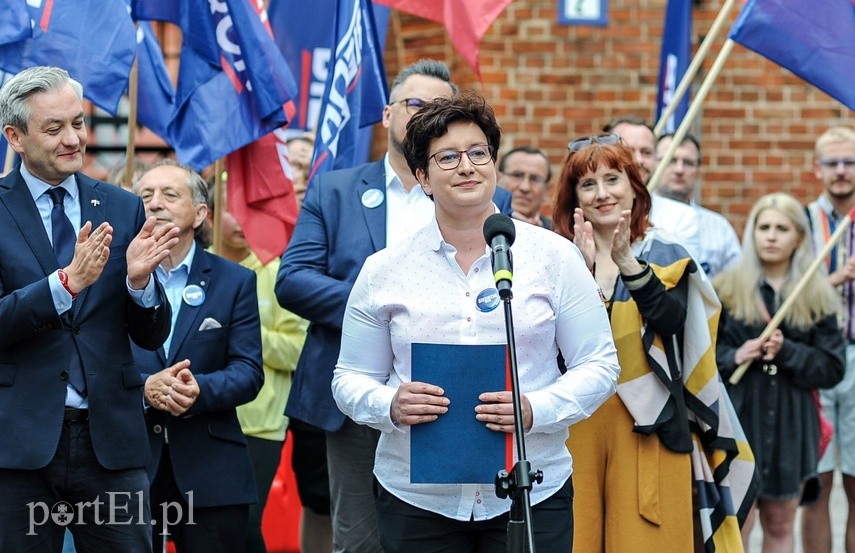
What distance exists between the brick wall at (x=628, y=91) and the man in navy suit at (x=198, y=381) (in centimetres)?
485

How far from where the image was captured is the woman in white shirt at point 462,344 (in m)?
4.27

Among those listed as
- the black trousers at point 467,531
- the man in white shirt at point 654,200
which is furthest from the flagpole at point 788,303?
the black trousers at point 467,531

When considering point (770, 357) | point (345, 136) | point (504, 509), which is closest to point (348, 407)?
point (504, 509)

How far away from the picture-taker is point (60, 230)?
4922mm

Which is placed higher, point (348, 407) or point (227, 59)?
point (227, 59)

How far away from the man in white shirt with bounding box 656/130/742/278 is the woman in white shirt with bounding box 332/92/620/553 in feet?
13.5

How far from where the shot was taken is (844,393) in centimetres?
797

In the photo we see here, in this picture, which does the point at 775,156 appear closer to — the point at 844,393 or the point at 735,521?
the point at 844,393

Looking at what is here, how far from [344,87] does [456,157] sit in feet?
8.88

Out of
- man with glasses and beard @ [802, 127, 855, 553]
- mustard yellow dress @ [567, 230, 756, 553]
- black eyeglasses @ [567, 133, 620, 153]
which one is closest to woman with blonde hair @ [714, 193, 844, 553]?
man with glasses and beard @ [802, 127, 855, 553]

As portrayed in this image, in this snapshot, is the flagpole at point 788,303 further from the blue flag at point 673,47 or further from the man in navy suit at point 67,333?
the man in navy suit at point 67,333

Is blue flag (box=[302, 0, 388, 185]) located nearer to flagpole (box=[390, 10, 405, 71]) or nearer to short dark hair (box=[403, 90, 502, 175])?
short dark hair (box=[403, 90, 502, 175])

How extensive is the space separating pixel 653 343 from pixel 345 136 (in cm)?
221

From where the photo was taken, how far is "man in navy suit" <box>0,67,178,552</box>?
4.69 m
